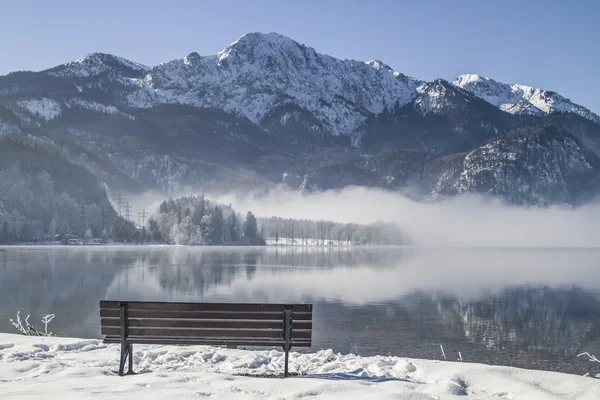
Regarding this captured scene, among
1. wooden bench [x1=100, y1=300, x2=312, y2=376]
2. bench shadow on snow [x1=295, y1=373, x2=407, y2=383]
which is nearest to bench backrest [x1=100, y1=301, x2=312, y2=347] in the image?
wooden bench [x1=100, y1=300, x2=312, y2=376]

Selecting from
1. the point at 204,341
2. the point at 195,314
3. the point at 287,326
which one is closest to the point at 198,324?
the point at 195,314

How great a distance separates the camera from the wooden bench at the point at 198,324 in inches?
613

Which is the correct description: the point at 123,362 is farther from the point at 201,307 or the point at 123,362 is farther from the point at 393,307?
the point at 393,307

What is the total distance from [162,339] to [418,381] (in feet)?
23.2

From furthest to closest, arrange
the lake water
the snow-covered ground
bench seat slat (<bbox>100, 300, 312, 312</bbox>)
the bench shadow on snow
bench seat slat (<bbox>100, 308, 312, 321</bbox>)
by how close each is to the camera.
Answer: the lake water → bench seat slat (<bbox>100, 308, 312, 321</bbox>) → bench seat slat (<bbox>100, 300, 312, 312</bbox>) → the bench shadow on snow → the snow-covered ground

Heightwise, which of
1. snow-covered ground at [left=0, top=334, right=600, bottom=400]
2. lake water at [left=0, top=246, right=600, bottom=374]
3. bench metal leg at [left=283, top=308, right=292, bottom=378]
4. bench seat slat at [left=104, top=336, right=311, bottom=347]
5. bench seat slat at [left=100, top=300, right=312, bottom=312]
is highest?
bench seat slat at [left=100, top=300, right=312, bottom=312]

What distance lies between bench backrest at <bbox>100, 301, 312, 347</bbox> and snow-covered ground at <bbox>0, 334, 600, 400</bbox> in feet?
3.07

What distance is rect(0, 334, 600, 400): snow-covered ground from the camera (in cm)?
1291

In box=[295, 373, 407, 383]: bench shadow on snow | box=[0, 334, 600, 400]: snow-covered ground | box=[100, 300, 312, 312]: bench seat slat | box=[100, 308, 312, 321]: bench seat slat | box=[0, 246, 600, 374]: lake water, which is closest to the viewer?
box=[0, 334, 600, 400]: snow-covered ground

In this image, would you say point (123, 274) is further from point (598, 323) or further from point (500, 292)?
point (598, 323)

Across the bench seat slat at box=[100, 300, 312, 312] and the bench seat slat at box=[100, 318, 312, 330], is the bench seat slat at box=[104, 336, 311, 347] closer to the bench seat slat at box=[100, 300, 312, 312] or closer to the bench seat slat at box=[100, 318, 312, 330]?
the bench seat slat at box=[100, 318, 312, 330]

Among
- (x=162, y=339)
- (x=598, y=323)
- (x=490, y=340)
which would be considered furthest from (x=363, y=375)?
(x=598, y=323)

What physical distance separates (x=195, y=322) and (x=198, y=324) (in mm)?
99

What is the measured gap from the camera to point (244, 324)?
624 inches
